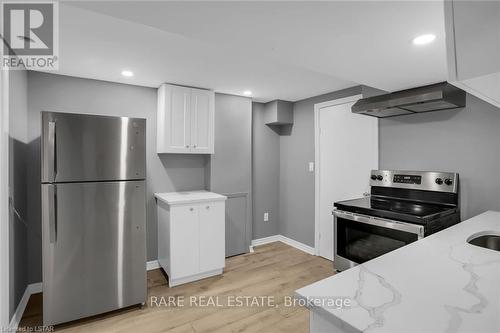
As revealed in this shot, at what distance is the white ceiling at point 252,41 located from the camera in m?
1.20

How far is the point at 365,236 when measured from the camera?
2.35 metres

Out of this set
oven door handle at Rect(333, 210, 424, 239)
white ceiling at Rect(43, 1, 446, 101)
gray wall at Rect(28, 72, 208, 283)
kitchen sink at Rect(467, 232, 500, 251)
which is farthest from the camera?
gray wall at Rect(28, 72, 208, 283)

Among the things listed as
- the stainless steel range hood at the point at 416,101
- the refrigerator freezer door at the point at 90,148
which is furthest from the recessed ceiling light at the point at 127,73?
the stainless steel range hood at the point at 416,101

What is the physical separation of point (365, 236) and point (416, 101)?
47.5 inches

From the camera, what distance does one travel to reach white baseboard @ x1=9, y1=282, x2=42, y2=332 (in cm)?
196

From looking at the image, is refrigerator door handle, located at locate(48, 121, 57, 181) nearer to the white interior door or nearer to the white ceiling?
the white ceiling

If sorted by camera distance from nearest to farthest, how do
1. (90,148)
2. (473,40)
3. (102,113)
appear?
(473,40), (90,148), (102,113)

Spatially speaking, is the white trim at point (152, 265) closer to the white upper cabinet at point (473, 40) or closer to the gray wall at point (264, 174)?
the gray wall at point (264, 174)

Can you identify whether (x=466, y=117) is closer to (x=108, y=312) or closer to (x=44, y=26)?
(x=44, y=26)

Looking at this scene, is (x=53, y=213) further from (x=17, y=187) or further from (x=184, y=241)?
(x=184, y=241)

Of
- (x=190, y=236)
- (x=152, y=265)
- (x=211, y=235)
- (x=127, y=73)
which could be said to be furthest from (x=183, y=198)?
(x=127, y=73)

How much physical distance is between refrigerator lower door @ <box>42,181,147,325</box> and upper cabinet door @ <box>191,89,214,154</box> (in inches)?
39.8

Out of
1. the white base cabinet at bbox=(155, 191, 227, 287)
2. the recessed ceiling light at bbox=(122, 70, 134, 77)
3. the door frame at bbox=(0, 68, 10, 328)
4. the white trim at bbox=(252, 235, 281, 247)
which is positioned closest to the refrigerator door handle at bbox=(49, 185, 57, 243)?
the door frame at bbox=(0, 68, 10, 328)

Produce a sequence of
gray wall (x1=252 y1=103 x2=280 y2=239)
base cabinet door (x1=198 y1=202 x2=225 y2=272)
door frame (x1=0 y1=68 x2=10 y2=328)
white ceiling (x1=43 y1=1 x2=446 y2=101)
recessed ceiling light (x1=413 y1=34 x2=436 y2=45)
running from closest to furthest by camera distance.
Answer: white ceiling (x1=43 y1=1 x2=446 y2=101) → recessed ceiling light (x1=413 y1=34 x2=436 y2=45) → door frame (x1=0 y1=68 x2=10 y2=328) → base cabinet door (x1=198 y1=202 x2=225 y2=272) → gray wall (x1=252 y1=103 x2=280 y2=239)
